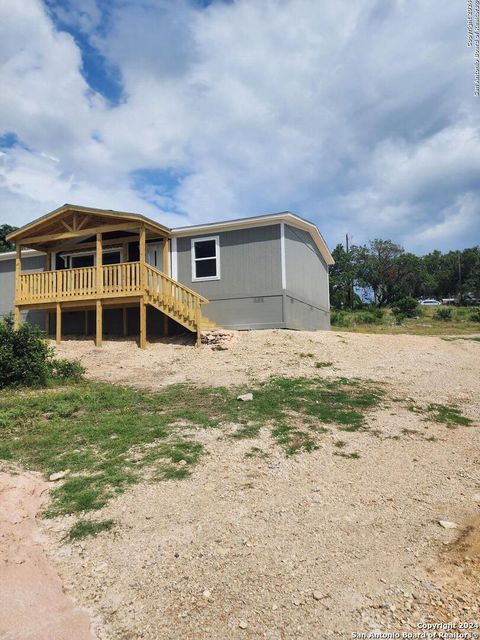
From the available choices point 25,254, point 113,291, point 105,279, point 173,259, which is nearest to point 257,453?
point 113,291

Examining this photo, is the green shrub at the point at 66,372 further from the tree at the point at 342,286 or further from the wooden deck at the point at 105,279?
the tree at the point at 342,286

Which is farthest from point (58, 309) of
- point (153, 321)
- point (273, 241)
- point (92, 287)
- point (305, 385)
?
point (305, 385)

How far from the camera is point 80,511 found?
4125 mm

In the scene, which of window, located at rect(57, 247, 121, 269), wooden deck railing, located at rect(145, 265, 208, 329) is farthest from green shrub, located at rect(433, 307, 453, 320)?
window, located at rect(57, 247, 121, 269)

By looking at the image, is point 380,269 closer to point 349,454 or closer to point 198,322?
point 198,322

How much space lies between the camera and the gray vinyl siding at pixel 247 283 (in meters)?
14.7

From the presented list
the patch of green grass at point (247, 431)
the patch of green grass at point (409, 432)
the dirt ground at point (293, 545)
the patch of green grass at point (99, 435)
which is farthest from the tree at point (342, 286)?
the dirt ground at point (293, 545)

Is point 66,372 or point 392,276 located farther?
point 392,276

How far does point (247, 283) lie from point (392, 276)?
32.6 metres

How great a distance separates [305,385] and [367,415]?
6.73 ft

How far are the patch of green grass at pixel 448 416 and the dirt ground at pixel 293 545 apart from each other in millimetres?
291

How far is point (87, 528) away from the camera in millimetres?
3840

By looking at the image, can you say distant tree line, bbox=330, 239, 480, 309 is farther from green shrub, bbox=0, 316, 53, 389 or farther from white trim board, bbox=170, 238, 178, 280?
green shrub, bbox=0, 316, 53, 389

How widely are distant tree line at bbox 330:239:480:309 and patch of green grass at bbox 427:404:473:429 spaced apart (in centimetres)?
3192
